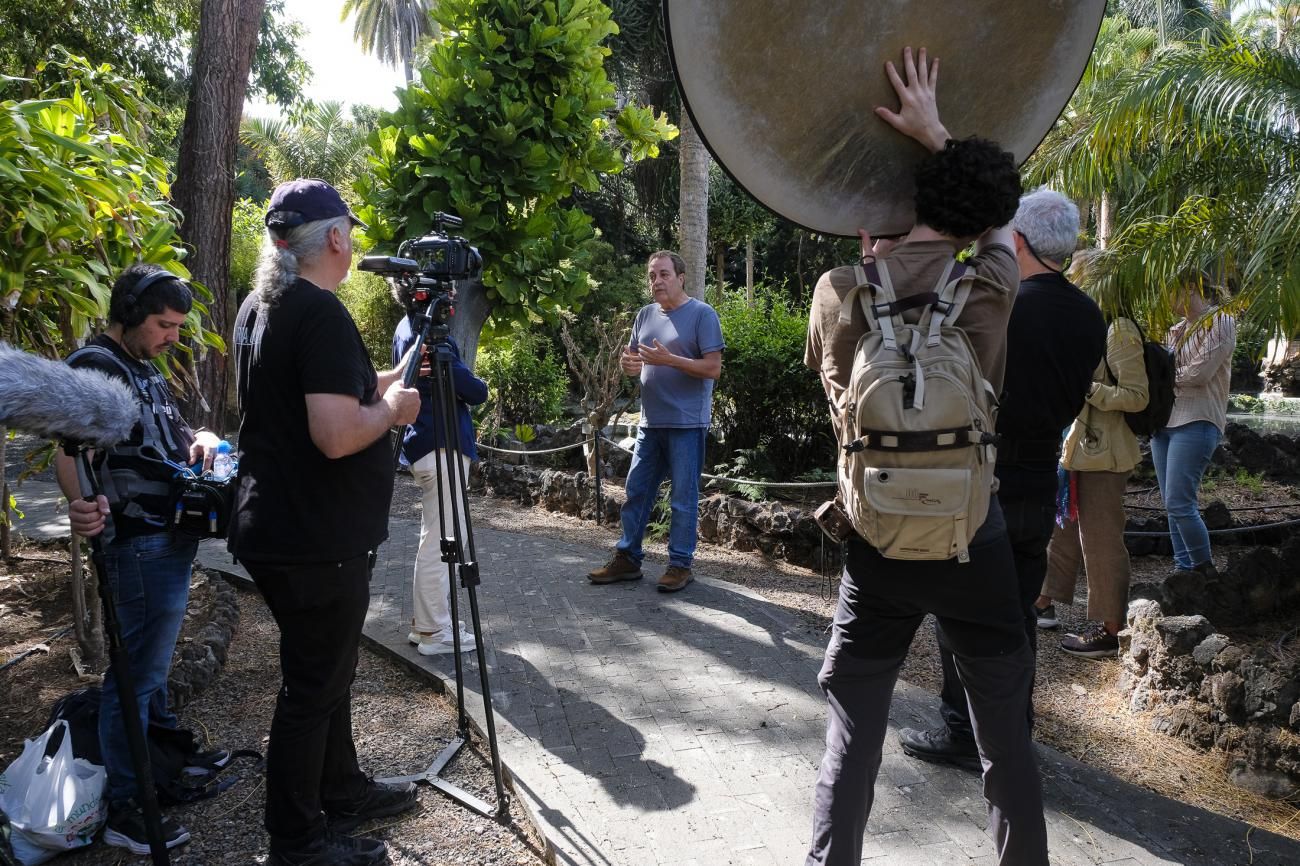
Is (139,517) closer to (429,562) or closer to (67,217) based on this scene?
(67,217)

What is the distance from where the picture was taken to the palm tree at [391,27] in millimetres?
38719

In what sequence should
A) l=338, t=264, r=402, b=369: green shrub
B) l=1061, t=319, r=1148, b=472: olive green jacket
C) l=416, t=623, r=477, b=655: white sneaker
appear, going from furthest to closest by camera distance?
1. l=338, t=264, r=402, b=369: green shrub
2. l=1061, t=319, r=1148, b=472: olive green jacket
3. l=416, t=623, r=477, b=655: white sneaker

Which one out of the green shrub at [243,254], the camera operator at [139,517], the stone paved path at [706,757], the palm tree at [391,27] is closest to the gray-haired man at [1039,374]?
the stone paved path at [706,757]

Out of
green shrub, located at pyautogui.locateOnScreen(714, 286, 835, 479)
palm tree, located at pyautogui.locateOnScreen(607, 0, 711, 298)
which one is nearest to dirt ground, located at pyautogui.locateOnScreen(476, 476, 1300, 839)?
green shrub, located at pyautogui.locateOnScreen(714, 286, 835, 479)

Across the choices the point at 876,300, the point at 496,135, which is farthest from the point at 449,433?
the point at 496,135

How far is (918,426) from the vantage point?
6.32ft

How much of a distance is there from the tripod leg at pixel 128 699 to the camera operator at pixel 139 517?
46cm

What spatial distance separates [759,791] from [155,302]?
260cm

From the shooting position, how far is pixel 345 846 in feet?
8.45

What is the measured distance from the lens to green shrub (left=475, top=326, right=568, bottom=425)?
11102 mm

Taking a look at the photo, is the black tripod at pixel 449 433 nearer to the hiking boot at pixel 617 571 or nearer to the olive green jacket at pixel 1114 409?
the hiking boot at pixel 617 571

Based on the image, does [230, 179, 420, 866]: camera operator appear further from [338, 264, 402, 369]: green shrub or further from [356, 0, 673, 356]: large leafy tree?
[338, 264, 402, 369]: green shrub

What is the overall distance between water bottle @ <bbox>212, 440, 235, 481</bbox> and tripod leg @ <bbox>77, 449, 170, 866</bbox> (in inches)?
22.7

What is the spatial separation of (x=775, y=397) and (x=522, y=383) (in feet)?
14.4
